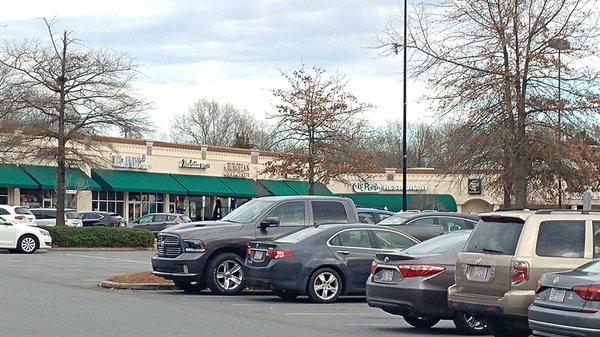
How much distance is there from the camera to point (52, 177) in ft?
171

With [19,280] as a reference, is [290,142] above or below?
above

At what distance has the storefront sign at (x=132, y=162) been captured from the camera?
56.8m

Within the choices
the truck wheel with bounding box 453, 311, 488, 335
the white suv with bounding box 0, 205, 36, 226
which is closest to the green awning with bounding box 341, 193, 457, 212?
the white suv with bounding box 0, 205, 36, 226

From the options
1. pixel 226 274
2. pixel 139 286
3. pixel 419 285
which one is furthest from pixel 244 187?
pixel 419 285

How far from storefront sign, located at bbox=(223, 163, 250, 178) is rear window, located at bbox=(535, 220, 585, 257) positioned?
52.4 metres

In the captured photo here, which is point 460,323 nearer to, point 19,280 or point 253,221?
point 253,221

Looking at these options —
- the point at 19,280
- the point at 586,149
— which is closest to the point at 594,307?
the point at 19,280

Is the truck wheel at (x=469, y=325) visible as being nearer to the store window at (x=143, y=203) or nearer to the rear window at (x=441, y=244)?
the rear window at (x=441, y=244)

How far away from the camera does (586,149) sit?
2886 centimetres

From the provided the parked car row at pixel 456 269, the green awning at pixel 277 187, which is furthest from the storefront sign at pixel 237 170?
the parked car row at pixel 456 269

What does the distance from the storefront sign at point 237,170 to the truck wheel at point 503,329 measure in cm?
5140

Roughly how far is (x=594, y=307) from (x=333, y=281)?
841 cm

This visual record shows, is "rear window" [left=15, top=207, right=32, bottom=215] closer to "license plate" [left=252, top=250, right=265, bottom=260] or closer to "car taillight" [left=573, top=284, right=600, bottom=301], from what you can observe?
"license plate" [left=252, top=250, right=265, bottom=260]

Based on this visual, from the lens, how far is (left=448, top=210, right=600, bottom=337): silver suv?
11.9m
